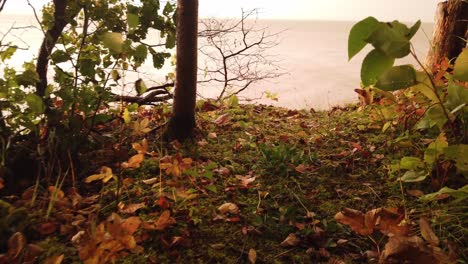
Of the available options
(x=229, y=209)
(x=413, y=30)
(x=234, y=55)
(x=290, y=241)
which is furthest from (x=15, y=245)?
(x=234, y=55)

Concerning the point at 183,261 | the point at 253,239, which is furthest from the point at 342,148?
the point at 183,261

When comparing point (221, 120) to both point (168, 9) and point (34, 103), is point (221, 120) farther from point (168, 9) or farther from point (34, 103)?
point (34, 103)

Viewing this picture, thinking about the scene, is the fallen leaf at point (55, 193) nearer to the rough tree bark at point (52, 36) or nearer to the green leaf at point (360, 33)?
the rough tree bark at point (52, 36)

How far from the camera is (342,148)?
5.47 feet

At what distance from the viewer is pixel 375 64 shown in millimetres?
773

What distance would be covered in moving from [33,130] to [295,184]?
110cm

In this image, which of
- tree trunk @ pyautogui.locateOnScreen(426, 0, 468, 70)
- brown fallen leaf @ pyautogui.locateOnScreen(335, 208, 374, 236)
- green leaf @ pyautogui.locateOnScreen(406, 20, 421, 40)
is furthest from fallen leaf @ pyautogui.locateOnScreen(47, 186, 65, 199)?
tree trunk @ pyautogui.locateOnScreen(426, 0, 468, 70)

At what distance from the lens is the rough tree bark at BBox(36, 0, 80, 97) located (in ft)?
5.17

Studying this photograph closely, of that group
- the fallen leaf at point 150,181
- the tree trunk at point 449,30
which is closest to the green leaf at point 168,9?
the fallen leaf at point 150,181

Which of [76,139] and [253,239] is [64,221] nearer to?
[76,139]

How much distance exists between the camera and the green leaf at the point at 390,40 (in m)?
0.74

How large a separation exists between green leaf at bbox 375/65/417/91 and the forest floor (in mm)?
432

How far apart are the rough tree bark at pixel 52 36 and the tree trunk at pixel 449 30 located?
7.81ft

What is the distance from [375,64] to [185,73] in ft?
3.30
